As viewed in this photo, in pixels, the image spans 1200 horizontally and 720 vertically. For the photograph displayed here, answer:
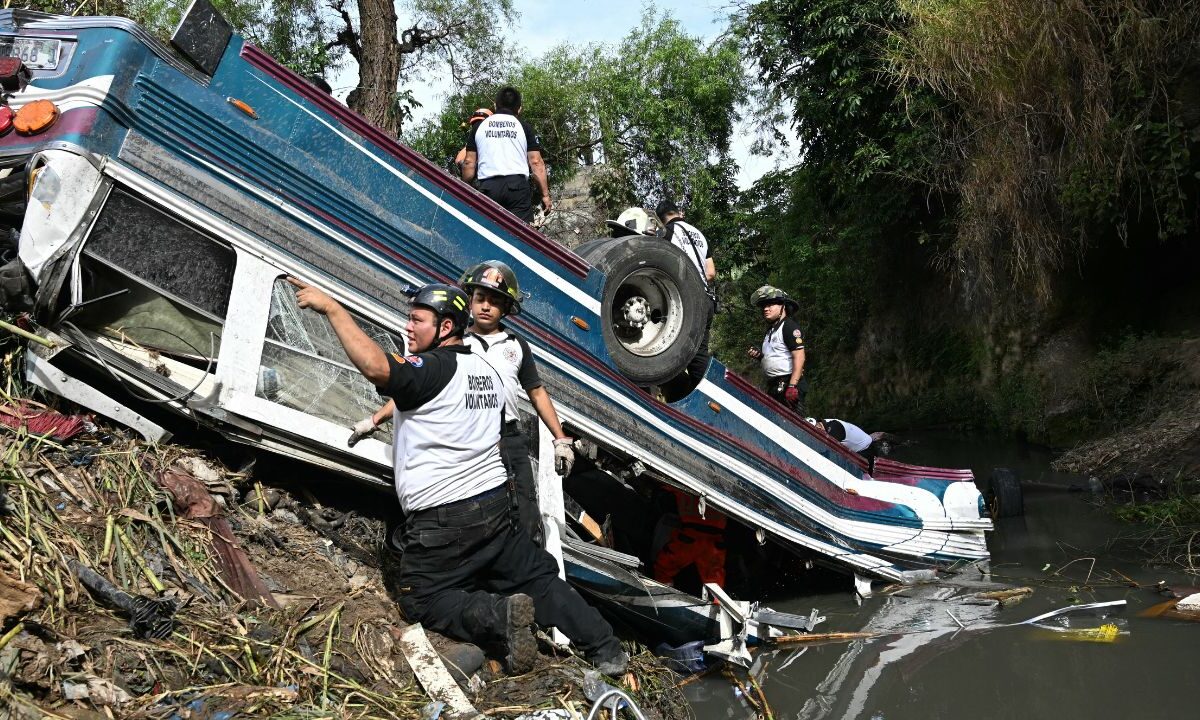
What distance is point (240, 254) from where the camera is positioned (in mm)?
4145

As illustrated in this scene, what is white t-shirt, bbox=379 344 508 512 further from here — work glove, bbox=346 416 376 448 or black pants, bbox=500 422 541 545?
black pants, bbox=500 422 541 545

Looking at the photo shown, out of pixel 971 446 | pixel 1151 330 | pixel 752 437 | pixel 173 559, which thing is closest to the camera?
pixel 173 559

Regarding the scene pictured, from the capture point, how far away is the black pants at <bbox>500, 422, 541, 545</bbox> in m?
4.33

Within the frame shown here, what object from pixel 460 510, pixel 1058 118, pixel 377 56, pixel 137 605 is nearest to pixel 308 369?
pixel 460 510

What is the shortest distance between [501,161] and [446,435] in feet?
9.52

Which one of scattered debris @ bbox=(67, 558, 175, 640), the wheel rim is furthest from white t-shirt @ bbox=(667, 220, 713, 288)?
scattered debris @ bbox=(67, 558, 175, 640)

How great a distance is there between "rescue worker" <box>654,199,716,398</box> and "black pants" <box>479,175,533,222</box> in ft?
3.04

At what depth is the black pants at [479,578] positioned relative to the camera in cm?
384

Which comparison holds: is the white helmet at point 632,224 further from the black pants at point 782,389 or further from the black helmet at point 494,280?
the black pants at point 782,389

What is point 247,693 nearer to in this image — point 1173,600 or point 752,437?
point 752,437

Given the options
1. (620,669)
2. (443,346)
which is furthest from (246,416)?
(620,669)

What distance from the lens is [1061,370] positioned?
447 inches

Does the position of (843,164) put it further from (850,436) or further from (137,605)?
(137,605)

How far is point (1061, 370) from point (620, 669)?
9.04m
